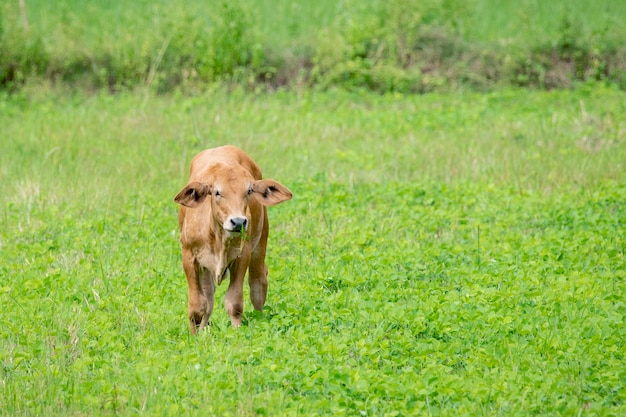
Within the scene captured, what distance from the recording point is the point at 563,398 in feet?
22.8

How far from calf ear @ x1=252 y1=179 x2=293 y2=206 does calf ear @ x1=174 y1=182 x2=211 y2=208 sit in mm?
404

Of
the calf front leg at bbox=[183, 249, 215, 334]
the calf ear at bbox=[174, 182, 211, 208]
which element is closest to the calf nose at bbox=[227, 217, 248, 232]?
the calf ear at bbox=[174, 182, 211, 208]

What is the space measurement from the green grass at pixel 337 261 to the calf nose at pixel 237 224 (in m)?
0.90

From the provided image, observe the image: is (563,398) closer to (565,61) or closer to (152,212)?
Answer: (152,212)

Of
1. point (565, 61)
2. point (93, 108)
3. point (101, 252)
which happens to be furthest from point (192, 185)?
point (565, 61)

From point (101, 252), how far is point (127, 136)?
5.12 meters

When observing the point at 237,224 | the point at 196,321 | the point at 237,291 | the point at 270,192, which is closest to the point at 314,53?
the point at 270,192

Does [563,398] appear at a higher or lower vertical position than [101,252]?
higher

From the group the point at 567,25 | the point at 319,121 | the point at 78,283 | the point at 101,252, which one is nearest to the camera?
the point at 78,283

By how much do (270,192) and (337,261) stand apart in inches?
81.1

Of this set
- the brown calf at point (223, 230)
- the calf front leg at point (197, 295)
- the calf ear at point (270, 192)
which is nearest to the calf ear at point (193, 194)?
the brown calf at point (223, 230)

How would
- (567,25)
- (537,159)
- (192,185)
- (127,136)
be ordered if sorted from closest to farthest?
1. (192,185)
2. (537,159)
3. (127,136)
4. (567,25)

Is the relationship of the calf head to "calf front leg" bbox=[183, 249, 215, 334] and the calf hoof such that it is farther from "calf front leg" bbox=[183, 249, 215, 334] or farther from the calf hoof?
the calf hoof

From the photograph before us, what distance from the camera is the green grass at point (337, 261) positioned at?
7160 millimetres
